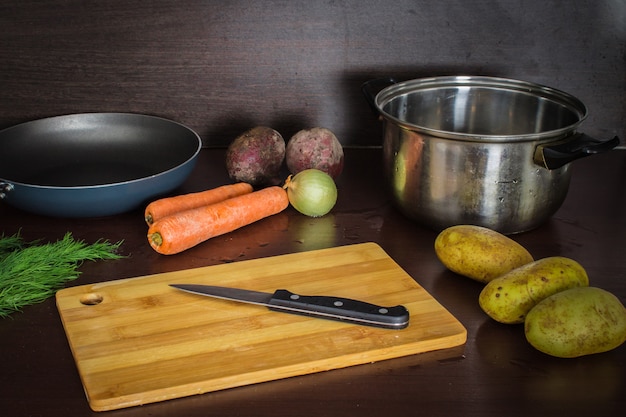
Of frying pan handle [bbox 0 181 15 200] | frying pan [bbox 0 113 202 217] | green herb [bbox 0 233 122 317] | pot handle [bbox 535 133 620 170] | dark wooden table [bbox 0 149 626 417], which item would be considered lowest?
dark wooden table [bbox 0 149 626 417]

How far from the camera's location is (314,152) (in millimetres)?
1305

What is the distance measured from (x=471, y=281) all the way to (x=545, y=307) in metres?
0.20

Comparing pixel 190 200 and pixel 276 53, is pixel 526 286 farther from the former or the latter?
pixel 276 53

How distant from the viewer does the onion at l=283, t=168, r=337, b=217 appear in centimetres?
121

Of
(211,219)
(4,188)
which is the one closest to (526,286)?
(211,219)

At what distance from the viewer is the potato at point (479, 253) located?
3.17 feet

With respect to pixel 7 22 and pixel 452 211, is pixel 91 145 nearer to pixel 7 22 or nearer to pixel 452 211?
pixel 7 22

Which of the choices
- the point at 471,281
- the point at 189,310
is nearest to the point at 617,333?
the point at 471,281

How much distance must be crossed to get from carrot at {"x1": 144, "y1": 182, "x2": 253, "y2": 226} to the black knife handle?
0.34m

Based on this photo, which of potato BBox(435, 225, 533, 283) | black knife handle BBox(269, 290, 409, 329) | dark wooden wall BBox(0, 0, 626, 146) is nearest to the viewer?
black knife handle BBox(269, 290, 409, 329)

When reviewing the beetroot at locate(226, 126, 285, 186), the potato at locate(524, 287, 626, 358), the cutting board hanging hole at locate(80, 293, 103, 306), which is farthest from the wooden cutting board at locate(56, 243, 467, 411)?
the beetroot at locate(226, 126, 285, 186)

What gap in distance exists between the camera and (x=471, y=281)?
3.34ft

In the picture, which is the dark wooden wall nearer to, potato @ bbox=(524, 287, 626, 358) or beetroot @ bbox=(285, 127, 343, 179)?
beetroot @ bbox=(285, 127, 343, 179)

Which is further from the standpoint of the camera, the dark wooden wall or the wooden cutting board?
the dark wooden wall
